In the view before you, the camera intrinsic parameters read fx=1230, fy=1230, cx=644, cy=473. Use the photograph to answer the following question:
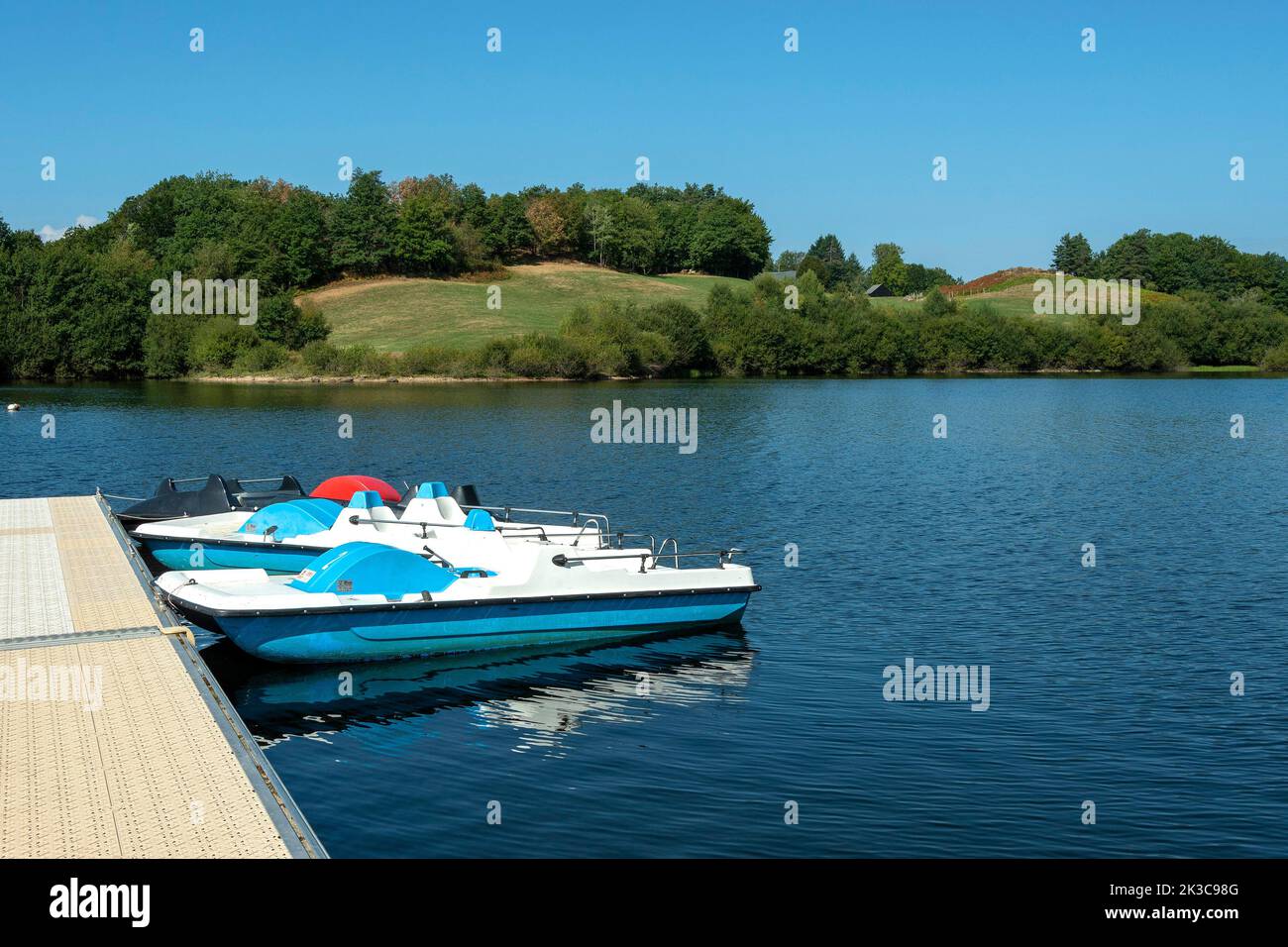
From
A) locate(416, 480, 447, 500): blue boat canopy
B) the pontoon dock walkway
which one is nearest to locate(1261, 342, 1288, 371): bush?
locate(416, 480, 447, 500): blue boat canopy

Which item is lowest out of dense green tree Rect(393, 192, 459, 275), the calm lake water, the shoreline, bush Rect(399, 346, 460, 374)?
the calm lake water

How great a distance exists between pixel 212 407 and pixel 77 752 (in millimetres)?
72937

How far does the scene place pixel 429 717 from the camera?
1911 cm

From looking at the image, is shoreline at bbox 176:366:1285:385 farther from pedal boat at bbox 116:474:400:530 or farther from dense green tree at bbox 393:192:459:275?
pedal boat at bbox 116:474:400:530

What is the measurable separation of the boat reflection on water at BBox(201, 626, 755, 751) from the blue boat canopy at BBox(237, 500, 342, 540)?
523 centimetres

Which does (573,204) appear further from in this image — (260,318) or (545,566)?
(545,566)

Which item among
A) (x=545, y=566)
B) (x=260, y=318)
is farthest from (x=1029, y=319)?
(x=545, y=566)

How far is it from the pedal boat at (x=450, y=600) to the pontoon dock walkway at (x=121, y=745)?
1.41 meters

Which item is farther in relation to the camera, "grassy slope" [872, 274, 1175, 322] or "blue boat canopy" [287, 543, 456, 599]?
"grassy slope" [872, 274, 1175, 322]

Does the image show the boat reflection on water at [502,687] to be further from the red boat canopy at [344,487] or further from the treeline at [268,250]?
the treeline at [268,250]

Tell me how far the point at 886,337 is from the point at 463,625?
129132 mm

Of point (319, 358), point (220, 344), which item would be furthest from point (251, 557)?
point (220, 344)

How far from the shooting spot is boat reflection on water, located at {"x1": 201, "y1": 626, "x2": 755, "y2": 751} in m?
18.9

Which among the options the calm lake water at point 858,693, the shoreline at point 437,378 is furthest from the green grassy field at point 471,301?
the calm lake water at point 858,693
